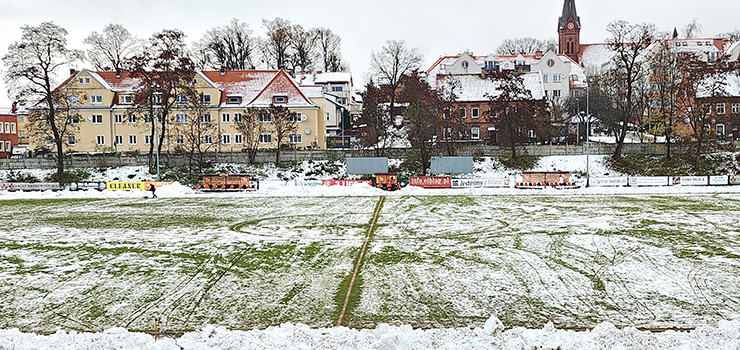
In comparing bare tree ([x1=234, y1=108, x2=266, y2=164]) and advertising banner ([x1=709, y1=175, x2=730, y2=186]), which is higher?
bare tree ([x1=234, y1=108, x2=266, y2=164])

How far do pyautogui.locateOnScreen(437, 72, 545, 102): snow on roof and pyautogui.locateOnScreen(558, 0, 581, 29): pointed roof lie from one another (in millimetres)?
49377

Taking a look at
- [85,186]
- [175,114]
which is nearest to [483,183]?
[85,186]

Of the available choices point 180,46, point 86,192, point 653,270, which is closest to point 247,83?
point 180,46

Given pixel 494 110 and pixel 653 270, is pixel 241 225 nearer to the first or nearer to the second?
pixel 653 270

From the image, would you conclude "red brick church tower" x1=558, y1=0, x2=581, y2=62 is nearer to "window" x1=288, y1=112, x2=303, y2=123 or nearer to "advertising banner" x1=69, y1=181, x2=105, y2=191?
"window" x1=288, y1=112, x2=303, y2=123

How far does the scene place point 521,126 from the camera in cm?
5891

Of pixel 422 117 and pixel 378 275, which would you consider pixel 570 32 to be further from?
pixel 378 275

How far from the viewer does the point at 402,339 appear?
10625 mm

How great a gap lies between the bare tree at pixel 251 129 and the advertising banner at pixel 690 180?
39606mm

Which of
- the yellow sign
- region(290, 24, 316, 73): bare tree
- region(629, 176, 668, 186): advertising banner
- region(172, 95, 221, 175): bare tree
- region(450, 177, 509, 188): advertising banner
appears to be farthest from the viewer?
region(290, 24, 316, 73): bare tree

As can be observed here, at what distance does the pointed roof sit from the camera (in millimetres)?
115106

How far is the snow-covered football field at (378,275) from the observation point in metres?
12.8

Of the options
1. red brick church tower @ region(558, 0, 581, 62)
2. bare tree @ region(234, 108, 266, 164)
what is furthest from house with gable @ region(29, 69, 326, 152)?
red brick church tower @ region(558, 0, 581, 62)

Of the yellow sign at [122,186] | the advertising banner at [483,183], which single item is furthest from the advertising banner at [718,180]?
the yellow sign at [122,186]
